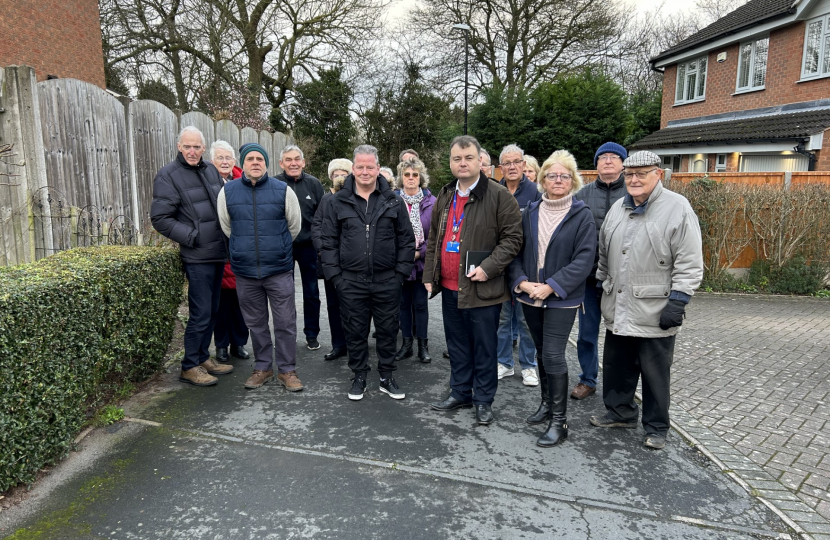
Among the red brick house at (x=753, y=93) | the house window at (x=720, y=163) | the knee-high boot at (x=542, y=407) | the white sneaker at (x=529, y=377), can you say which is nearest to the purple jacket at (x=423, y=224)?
the white sneaker at (x=529, y=377)

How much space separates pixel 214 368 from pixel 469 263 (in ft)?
8.65

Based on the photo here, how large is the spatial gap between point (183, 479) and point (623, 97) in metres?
21.1

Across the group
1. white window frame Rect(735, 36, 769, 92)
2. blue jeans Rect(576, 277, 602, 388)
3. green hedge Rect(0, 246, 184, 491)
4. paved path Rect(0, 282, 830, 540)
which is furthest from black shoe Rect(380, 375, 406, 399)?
white window frame Rect(735, 36, 769, 92)

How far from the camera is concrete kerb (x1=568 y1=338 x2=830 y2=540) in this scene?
10.1ft

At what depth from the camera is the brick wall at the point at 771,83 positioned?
16484 mm

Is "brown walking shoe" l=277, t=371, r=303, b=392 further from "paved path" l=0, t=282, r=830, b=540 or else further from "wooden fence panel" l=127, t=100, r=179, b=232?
"wooden fence panel" l=127, t=100, r=179, b=232

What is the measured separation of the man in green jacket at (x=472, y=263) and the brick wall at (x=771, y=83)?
1642 centimetres

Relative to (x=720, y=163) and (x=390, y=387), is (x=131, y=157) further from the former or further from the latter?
(x=720, y=163)

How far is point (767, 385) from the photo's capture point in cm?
515

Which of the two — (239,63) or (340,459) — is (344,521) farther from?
(239,63)

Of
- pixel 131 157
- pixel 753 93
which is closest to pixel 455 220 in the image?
pixel 131 157

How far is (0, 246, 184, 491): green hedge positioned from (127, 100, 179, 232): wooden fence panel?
2.43m

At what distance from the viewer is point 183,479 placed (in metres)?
3.40

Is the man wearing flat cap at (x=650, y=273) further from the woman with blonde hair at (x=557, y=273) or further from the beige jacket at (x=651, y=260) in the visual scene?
the woman with blonde hair at (x=557, y=273)
